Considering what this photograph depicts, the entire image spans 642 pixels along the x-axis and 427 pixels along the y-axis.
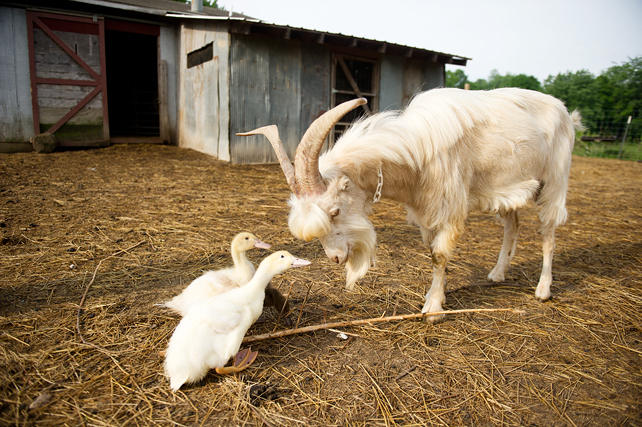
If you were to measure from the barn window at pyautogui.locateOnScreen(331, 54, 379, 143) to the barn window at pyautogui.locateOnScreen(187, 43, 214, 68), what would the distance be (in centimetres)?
344

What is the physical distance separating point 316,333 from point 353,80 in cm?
999

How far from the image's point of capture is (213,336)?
2221 millimetres

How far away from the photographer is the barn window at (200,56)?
34.1 feet

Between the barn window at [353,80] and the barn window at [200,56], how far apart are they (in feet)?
11.3

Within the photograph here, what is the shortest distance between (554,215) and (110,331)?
12.7 ft

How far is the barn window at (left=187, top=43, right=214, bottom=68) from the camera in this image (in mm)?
10391

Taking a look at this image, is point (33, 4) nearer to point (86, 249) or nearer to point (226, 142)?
point (226, 142)

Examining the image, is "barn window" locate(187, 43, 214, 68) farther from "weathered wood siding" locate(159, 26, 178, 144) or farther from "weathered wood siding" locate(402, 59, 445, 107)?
"weathered wood siding" locate(402, 59, 445, 107)

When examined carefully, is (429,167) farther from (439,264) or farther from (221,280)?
(221,280)

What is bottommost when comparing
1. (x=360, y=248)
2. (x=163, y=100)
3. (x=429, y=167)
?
(x=360, y=248)

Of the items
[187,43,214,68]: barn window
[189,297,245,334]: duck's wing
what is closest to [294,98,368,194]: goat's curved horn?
[189,297,245,334]: duck's wing

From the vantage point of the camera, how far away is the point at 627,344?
282cm

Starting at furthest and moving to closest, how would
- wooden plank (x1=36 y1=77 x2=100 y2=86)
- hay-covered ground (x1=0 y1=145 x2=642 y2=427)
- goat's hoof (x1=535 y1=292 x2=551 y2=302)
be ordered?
wooden plank (x1=36 y1=77 x2=100 y2=86), goat's hoof (x1=535 y1=292 x2=551 y2=302), hay-covered ground (x1=0 y1=145 x2=642 y2=427)

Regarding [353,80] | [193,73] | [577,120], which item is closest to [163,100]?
[193,73]
